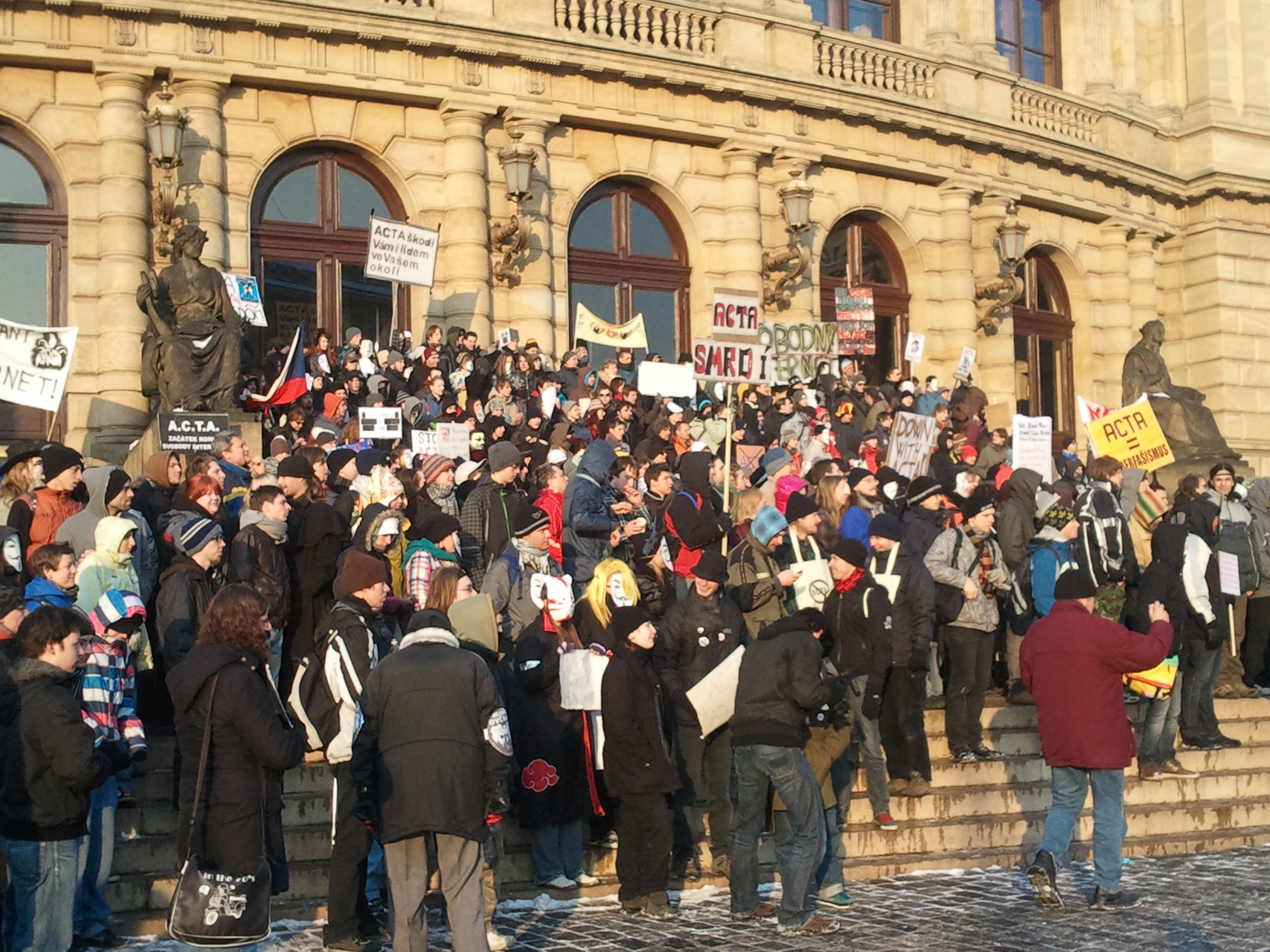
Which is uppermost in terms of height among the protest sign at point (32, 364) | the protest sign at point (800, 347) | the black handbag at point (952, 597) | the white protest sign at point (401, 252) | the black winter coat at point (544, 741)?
the white protest sign at point (401, 252)

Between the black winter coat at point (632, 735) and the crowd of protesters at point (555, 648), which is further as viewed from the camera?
the black winter coat at point (632, 735)

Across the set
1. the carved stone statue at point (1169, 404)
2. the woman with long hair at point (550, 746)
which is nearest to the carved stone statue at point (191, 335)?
the woman with long hair at point (550, 746)

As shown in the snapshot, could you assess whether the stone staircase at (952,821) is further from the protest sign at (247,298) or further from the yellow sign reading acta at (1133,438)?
the protest sign at (247,298)

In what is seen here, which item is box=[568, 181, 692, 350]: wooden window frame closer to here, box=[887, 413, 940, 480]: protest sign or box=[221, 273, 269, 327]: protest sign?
box=[221, 273, 269, 327]: protest sign

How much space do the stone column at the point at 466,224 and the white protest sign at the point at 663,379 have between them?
108 inches

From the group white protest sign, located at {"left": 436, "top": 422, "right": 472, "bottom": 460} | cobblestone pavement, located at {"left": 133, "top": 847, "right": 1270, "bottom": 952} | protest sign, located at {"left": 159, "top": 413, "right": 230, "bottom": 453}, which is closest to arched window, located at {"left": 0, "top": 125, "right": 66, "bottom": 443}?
protest sign, located at {"left": 159, "top": 413, "right": 230, "bottom": 453}

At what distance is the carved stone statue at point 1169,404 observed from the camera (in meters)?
25.4

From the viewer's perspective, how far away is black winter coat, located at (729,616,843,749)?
987cm

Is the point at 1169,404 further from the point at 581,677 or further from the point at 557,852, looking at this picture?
the point at 557,852

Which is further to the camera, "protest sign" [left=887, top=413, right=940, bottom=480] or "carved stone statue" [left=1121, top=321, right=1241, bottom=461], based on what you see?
"carved stone statue" [left=1121, top=321, right=1241, bottom=461]

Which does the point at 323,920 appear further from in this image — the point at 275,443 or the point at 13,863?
the point at 275,443

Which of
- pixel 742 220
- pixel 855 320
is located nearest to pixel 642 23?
pixel 742 220

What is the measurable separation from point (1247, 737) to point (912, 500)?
436 cm

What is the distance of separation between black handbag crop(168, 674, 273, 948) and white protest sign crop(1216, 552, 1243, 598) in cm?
1094
